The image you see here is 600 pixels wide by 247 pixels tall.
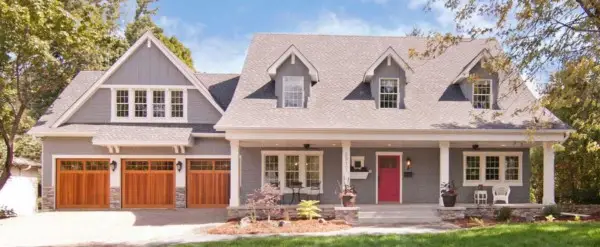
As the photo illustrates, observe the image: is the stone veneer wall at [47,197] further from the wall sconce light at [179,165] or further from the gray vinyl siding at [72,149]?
the wall sconce light at [179,165]

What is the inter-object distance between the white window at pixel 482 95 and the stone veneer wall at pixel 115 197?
1404 cm

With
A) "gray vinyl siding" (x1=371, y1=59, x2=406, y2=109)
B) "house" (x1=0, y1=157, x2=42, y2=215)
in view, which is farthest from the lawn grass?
"house" (x1=0, y1=157, x2=42, y2=215)

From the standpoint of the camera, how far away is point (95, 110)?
1989 centimetres

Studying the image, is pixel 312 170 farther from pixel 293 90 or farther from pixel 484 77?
pixel 484 77

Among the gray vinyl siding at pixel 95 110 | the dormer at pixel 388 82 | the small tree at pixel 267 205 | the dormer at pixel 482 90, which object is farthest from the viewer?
the gray vinyl siding at pixel 95 110

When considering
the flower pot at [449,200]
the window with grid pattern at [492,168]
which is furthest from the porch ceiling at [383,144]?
the flower pot at [449,200]

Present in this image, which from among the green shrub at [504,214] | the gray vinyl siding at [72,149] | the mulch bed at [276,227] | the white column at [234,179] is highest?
the gray vinyl siding at [72,149]

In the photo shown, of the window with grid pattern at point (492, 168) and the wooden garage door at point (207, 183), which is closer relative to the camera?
the window with grid pattern at point (492, 168)

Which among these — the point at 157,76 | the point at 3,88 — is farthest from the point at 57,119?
the point at 157,76

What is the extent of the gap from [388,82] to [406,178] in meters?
3.72

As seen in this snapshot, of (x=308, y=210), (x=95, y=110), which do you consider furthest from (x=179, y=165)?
(x=308, y=210)

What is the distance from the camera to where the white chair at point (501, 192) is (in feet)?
59.3

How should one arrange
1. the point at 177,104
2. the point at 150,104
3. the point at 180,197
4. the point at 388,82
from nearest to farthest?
the point at 388,82 → the point at 180,197 → the point at 150,104 → the point at 177,104

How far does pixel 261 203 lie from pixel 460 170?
8.06m
